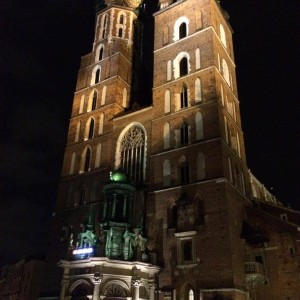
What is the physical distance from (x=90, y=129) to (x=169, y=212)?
12.4 m

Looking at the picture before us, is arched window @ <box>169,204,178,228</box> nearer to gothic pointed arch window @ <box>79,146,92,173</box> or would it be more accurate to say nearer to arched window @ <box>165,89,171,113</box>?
arched window @ <box>165,89,171,113</box>

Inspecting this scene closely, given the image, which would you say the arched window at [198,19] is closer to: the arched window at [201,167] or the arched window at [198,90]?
the arched window at [198,90]

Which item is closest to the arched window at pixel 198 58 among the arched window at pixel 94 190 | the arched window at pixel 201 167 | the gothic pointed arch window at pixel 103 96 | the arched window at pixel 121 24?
the arched window at pixel 201 167

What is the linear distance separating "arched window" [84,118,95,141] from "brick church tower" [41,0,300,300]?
0.11m

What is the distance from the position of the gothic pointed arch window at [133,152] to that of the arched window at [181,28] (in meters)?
8.72

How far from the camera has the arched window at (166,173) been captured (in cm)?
2497

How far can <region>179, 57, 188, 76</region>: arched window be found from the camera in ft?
95.6

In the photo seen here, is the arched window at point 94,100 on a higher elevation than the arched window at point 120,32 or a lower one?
lower

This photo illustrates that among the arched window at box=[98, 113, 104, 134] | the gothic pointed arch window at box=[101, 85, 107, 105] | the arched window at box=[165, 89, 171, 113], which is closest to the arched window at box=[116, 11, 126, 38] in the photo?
the gothic pointed arch window at box=[101, 85, 107, 105]

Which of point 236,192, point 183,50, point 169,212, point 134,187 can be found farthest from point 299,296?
point 183,50

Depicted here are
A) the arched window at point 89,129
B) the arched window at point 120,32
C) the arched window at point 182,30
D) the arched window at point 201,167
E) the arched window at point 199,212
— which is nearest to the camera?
the arched window at point 199,212

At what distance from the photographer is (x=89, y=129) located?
32.5m

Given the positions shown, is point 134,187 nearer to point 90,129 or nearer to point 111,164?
point 111,164

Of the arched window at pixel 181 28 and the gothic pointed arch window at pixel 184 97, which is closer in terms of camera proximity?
the gothic pointed arch window at pixel 184 97
